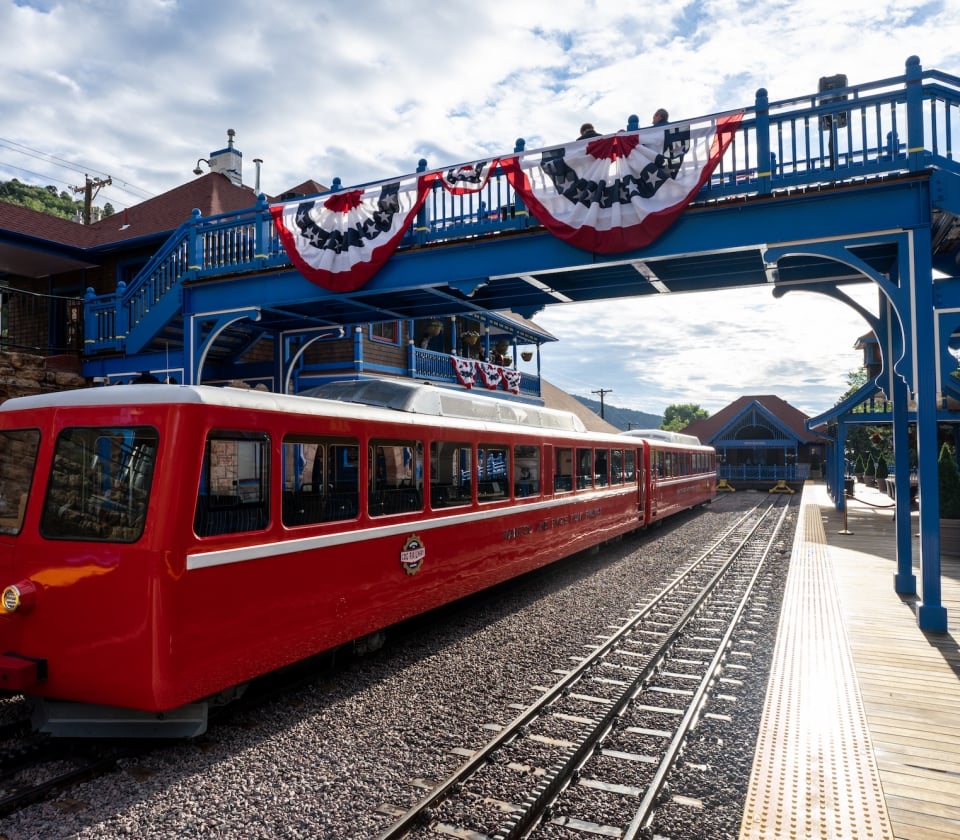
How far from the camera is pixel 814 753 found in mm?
4574

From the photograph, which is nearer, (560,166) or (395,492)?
(395,492)

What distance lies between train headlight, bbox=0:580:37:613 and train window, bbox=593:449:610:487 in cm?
949

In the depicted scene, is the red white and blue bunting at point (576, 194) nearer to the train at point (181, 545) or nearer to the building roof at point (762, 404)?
the train at point (181, 545)

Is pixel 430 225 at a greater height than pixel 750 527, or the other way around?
pixel 430 225

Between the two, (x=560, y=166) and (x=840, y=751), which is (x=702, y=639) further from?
(x=560, y=166)

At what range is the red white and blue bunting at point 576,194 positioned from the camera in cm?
921

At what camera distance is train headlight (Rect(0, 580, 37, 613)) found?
461 cm

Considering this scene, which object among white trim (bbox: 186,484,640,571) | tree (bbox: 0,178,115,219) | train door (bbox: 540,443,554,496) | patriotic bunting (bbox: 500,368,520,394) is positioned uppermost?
tree (bbox: 0,178,115,219)

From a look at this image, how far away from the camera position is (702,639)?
25.1 feet

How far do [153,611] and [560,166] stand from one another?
8.02 meters

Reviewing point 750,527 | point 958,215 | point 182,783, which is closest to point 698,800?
point 182,783

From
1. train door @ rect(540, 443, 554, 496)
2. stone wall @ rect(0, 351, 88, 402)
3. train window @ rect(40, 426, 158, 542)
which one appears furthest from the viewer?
stone wall @ rect(0, 351, 88, 402)

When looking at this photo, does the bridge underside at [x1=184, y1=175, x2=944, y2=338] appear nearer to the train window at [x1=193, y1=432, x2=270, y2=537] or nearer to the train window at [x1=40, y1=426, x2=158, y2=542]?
the train window at [x1=193, y1=432, x2=270, y2=537]

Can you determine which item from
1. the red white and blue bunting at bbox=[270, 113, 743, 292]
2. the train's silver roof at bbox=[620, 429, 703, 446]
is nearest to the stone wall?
the red white and blue bunting at bbox=[270, 113, 743, 292]
